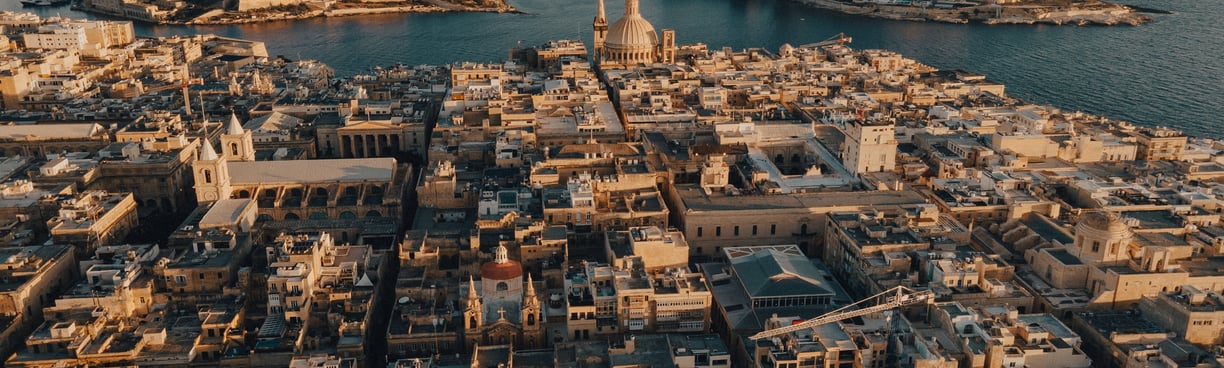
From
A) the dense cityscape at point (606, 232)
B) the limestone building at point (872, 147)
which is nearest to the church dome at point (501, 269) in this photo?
the dense cityscape at point (606, 232)

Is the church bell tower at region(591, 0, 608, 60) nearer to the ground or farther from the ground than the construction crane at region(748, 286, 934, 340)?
farther from the ground

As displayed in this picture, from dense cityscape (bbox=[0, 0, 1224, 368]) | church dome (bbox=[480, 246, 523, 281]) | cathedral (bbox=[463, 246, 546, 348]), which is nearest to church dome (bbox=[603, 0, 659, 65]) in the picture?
dense cityscape (bbox=[0, 0, 1224, 368])

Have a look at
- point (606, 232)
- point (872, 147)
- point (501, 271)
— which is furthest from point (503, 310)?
point (872, 147)

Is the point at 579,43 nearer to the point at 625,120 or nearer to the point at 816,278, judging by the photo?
the point at 625,120

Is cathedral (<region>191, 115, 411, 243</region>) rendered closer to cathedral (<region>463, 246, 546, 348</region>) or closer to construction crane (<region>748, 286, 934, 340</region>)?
cathedral (<region>463, 246, 546, 348</region>)

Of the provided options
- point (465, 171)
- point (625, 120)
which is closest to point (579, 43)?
point (625, 120)

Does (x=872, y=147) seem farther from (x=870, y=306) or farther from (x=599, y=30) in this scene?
(x=599, y=30)

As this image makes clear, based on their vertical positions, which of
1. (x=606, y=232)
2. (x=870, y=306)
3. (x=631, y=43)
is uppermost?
(x=631, y=43)
